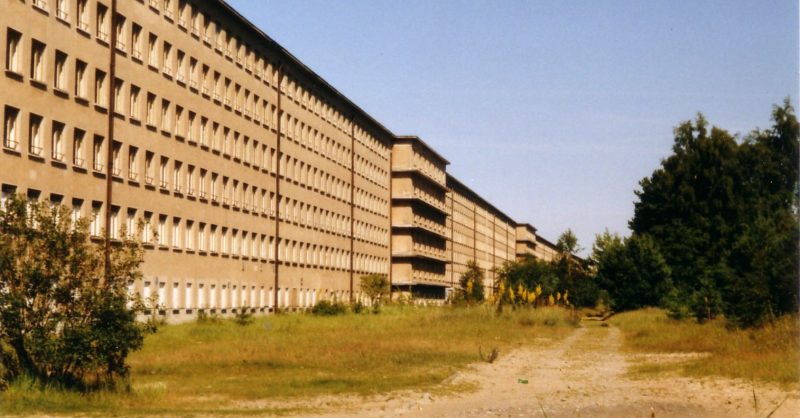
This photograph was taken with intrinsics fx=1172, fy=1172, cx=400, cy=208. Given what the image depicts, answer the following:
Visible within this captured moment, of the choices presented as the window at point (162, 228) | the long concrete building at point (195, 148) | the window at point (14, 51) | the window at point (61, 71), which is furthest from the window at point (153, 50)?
the window at point (14, 51)

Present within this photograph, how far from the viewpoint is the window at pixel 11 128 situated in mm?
43156

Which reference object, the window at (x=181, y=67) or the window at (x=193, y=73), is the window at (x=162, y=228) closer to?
the window at (x=181, y=67)

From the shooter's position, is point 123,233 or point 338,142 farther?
point 338,142

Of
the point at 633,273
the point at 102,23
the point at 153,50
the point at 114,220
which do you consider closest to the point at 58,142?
the point at 114,220

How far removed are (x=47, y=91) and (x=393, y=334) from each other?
16.9 m

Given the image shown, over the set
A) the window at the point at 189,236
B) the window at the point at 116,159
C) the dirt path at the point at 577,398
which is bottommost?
the dirt path at the point at 577,398

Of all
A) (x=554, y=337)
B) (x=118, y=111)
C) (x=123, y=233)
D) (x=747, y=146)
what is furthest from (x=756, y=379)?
(x=747, y=146)

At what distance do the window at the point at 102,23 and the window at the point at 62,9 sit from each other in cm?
325

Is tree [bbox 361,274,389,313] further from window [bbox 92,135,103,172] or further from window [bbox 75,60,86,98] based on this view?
window [bbox 75,60,86,98]

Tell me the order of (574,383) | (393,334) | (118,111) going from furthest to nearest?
(118,111) < (393,334) < (574,383)

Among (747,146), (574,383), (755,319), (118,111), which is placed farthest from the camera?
(747,146)

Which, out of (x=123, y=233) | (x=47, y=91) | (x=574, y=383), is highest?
(x=47, y=91)

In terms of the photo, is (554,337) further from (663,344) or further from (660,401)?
(660,401)

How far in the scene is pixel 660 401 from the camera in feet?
61.3
